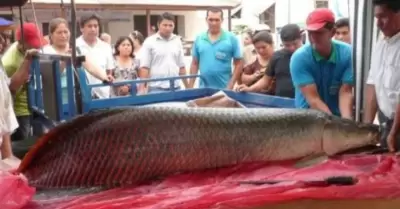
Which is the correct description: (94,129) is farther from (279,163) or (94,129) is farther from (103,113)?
(279,163)

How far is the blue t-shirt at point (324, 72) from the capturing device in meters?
3.40

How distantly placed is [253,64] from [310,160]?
3.25m

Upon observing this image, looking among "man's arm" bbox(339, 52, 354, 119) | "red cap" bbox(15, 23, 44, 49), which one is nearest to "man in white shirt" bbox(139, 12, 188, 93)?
"red cap" bbox(15, 23, 44, 49)

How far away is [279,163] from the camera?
2.14 m

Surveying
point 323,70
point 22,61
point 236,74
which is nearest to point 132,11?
point 236,74

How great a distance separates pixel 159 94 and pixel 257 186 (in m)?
2.85

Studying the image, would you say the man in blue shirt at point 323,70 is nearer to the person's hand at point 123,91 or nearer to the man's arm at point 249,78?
the man's arm at point 249,78

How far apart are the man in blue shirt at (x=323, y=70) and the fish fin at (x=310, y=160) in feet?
3.64

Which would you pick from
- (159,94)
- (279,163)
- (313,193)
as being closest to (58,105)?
(159,94)

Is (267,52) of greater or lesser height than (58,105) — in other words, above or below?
above

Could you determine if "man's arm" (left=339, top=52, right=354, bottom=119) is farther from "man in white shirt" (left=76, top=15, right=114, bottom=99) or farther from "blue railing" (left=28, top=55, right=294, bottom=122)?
"man in white shirt" (left=76, top=15, right=114, bottom=99)

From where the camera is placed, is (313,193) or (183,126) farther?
(183,126)

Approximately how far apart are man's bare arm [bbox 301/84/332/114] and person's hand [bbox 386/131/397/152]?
2.59 feet

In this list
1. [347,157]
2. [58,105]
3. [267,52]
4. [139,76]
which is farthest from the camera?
[139,76]
